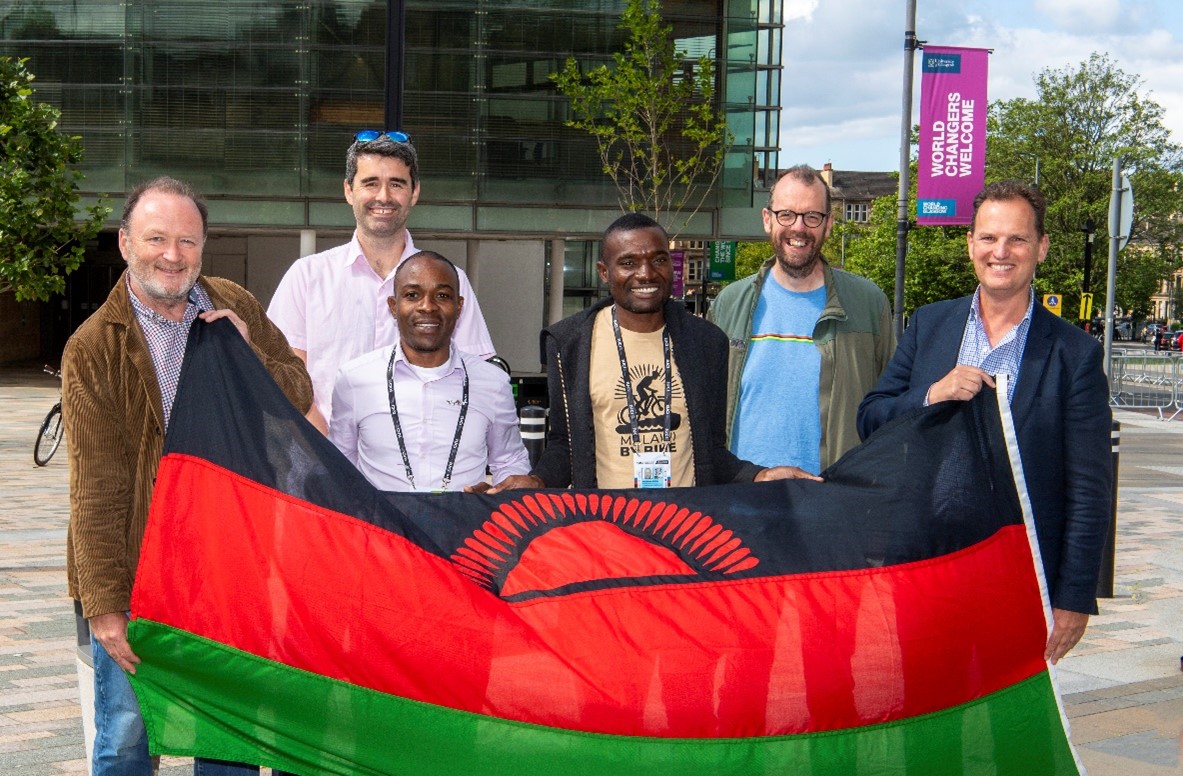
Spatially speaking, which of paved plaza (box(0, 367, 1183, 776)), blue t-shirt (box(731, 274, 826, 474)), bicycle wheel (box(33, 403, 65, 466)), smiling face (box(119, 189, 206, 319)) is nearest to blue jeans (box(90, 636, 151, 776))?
smiling face (box(119, 189, 206, 319))

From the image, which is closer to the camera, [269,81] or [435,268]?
[435,268]

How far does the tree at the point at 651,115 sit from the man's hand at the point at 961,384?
23.7m

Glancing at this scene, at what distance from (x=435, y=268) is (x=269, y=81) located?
3038cm

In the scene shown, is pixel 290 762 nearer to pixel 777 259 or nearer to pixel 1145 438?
pixel 777 259

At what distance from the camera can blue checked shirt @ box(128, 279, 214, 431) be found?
3959 mm

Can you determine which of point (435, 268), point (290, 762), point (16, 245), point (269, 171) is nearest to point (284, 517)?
point (290, 762)

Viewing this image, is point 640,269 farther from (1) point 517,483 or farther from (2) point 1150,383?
(2) point 1150,383

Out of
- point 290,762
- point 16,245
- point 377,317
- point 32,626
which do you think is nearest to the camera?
point 290,762

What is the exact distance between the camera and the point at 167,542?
3781mm

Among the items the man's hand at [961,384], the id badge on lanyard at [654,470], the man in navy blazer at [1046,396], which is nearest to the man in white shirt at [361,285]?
the id badge on lanyard at [654,470]

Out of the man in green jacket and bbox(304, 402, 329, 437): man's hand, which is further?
the man in green jacket

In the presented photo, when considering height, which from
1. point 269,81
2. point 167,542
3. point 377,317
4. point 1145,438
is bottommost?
point 1145,438

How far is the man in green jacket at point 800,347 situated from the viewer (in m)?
4.99

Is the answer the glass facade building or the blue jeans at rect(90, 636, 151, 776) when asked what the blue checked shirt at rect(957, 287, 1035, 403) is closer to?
the blue jeans at rect(90, 636, 151, 776)
